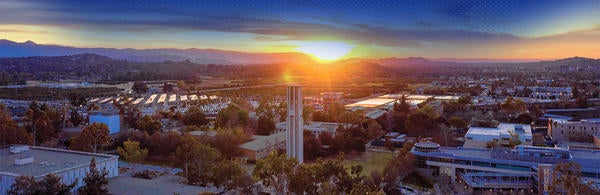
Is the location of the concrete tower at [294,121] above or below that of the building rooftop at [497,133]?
above

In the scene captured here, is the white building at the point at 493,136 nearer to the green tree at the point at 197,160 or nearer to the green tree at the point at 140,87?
the green tree at the point at 197,160

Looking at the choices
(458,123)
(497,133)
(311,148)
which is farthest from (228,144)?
(458,123)

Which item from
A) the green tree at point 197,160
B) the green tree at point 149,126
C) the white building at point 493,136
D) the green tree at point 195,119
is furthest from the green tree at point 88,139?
the white building at point 493,136

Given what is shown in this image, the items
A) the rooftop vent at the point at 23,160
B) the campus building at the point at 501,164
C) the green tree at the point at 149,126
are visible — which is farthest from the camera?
the green tree at the point at 149,126

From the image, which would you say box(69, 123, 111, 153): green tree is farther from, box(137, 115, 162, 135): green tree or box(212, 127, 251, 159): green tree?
box(212, 127, 251, 159): green tree

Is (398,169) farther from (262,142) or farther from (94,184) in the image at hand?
(94,184)

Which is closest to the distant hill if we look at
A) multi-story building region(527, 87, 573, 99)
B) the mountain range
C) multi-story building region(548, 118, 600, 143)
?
the mountain range

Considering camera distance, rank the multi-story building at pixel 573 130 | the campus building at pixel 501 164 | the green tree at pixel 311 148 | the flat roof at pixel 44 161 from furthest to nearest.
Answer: the multi-story building at pixel 573 130
the green tree at pixel 311 148
the campus building at pixel 501 164
the flat roof at pixel 44 161

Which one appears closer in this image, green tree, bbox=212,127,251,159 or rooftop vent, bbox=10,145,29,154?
rooftop vent, bbox=10,145,29,154
